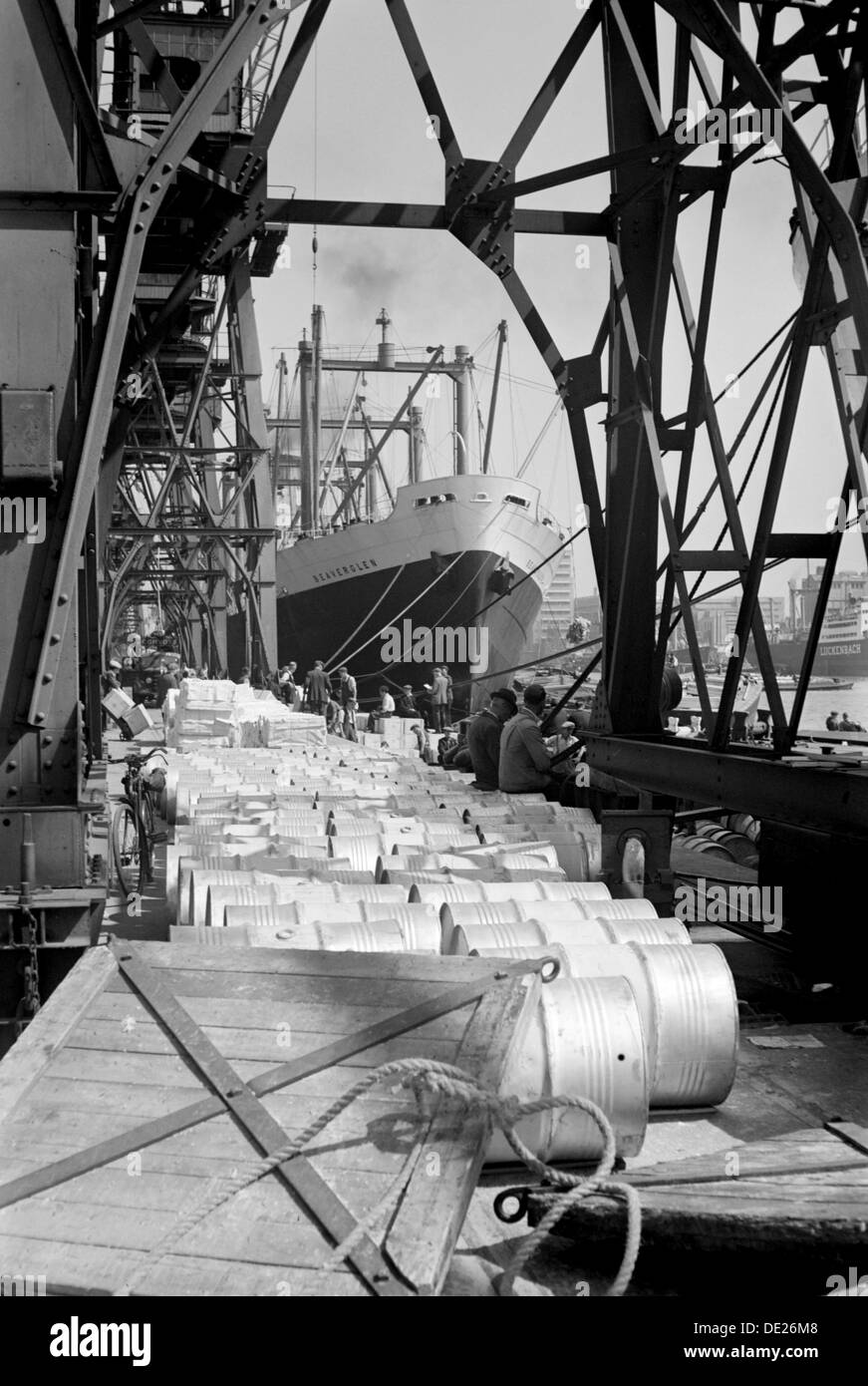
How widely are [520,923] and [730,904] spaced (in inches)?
183

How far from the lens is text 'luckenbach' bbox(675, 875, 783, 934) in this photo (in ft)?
26.2

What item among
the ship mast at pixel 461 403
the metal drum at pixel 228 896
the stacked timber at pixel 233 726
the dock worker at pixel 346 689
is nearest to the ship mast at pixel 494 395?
the ship mast at pixel 461 403

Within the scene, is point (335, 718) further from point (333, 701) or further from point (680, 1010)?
point (680, 1010)

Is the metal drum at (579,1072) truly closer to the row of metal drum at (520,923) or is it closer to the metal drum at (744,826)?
the row of metal drum at (520,923)

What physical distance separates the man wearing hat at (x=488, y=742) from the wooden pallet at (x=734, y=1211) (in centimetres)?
906

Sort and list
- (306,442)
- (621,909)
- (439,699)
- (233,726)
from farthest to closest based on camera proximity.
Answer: (306,442) < (439,699) < (233,726) < (621,909)

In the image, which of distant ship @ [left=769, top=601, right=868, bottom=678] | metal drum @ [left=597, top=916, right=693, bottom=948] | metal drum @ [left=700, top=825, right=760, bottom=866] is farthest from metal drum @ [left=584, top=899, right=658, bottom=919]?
distant ship @ [left=769, top=601, right=868, bottom=678]

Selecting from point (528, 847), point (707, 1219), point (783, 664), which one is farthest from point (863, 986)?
point (783, 664)

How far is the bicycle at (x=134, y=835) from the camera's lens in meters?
9.89

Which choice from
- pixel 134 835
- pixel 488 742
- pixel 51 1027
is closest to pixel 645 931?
pixel 51 1027

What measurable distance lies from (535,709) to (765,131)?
7.45m

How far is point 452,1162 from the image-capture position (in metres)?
3.51

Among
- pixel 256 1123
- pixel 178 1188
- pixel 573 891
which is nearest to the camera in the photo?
pixel 178 1188

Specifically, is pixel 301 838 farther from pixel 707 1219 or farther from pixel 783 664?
pixel 783 664
